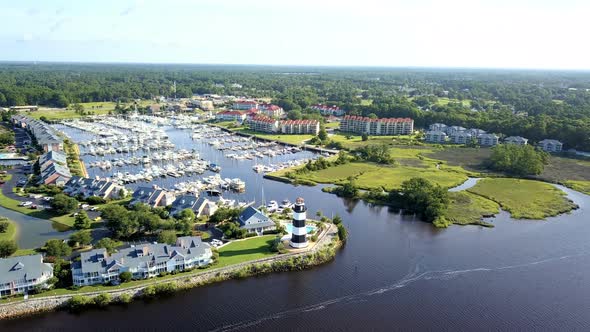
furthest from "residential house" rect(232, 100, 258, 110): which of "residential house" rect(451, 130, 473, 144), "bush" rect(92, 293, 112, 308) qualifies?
"bush" rect(92, 293, 112, 308)

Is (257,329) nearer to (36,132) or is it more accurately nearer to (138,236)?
(138,236)

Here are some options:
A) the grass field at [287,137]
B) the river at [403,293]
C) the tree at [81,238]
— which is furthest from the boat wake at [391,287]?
the grass field at [287,137]

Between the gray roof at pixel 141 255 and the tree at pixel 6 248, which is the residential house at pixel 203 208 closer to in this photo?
the gray roof at pixel 141 255

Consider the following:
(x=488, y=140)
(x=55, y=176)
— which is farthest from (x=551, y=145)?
(x=55, y=176)

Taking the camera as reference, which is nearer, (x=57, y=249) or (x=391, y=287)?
(x=391, y=287)

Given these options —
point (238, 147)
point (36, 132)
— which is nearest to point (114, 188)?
point (238, 147)

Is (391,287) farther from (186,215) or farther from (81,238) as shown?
(81,238)
